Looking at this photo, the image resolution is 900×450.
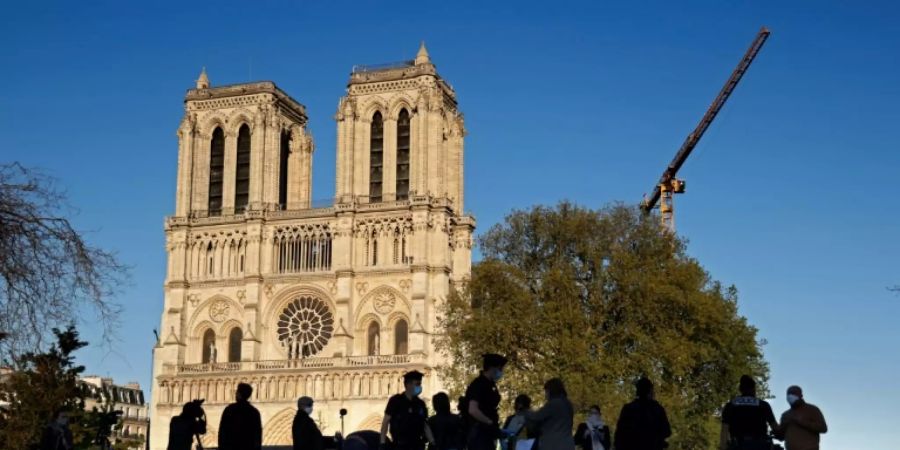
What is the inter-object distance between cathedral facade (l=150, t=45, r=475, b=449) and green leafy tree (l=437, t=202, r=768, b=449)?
923 inches

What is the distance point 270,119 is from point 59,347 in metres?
38.5

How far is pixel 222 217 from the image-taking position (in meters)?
76.1

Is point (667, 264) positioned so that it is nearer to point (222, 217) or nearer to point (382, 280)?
point (382, 280)

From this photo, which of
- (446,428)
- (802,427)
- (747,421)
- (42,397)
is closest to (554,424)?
(747,421)

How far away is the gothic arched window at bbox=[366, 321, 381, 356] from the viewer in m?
72.2

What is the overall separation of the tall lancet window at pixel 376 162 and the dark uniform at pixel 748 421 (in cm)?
5843

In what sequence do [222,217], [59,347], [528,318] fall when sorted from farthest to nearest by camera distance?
[222,217]
[528,318]
[59,347]

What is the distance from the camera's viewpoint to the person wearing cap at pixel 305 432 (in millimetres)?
16281

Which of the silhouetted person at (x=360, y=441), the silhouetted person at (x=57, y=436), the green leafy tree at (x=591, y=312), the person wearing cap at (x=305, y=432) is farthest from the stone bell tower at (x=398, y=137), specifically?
the person wearing cap at (x=305, y=432)

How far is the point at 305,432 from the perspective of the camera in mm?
16281

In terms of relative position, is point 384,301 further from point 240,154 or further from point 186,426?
point 186,426

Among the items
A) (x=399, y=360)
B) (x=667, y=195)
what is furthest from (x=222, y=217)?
(x=667, y=195)

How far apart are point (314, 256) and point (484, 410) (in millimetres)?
59877

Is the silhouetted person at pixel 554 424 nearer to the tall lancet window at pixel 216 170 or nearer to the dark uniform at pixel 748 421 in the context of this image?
the dark uniform at pixel 748 421
